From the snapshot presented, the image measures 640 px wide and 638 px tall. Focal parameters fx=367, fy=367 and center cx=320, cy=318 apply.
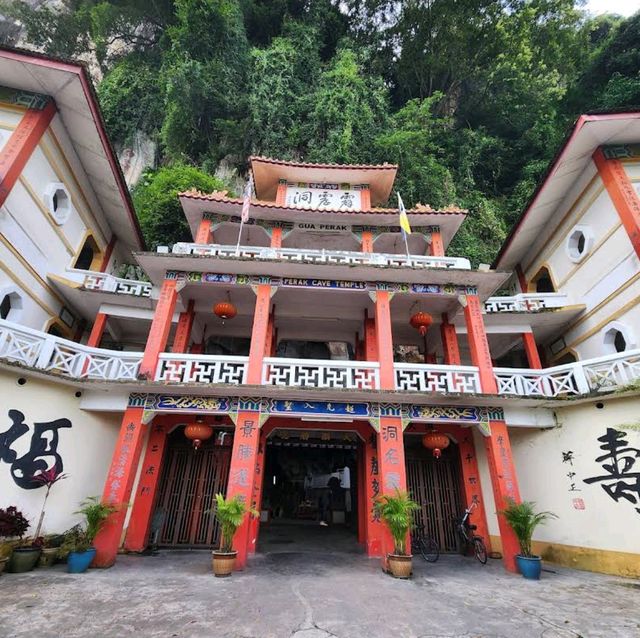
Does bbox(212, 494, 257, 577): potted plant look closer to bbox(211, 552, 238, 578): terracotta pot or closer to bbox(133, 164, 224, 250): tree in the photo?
bbox(211, 552, 238, 578): terracotta pot

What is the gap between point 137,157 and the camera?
22.2 m

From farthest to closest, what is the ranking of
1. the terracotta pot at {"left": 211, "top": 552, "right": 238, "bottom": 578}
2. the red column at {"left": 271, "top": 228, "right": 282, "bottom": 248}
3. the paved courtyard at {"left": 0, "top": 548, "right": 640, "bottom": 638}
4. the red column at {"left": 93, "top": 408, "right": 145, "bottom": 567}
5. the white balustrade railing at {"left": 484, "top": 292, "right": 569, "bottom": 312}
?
the white balustrade railing at {"left": 484, "top": 292, "right": 569, "bottom": 312} < the red column at {"left": 271, "top": 228, "right": 282, "bottom": 248} < the red column at {"left": 93, "top": 408, "right": 145, "bottom": 567} < the terracotta pot at {"left": 211, "top": 552, "right": 238, "bottom": 578} < the paved courtyard at {"left": 0, "top": 548, "right": 640, "bottom": 638}

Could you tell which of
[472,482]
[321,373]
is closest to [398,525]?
[321,373]

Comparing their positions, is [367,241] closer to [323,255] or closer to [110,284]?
[323,255]

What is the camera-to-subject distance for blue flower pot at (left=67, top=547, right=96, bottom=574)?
22.0ft

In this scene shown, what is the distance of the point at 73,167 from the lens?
1185 centimetres

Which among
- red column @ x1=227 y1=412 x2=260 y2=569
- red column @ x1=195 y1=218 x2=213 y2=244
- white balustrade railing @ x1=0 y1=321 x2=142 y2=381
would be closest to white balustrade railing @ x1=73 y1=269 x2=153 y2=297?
red column @ x1=195 y1=218 x2=213 y2=244

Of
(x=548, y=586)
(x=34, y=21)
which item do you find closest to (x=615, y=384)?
(x=548, y=586)

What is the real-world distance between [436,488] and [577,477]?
366cm

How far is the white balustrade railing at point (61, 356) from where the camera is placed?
8078 mm

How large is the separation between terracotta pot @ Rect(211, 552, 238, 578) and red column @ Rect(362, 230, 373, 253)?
8.96m

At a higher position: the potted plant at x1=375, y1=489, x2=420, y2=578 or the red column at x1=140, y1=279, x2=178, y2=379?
the red column at x1=140, y1=279, x2=178, y2=379

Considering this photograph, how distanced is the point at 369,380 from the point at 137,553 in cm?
687

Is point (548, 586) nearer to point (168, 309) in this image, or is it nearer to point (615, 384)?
point (615, 384)
